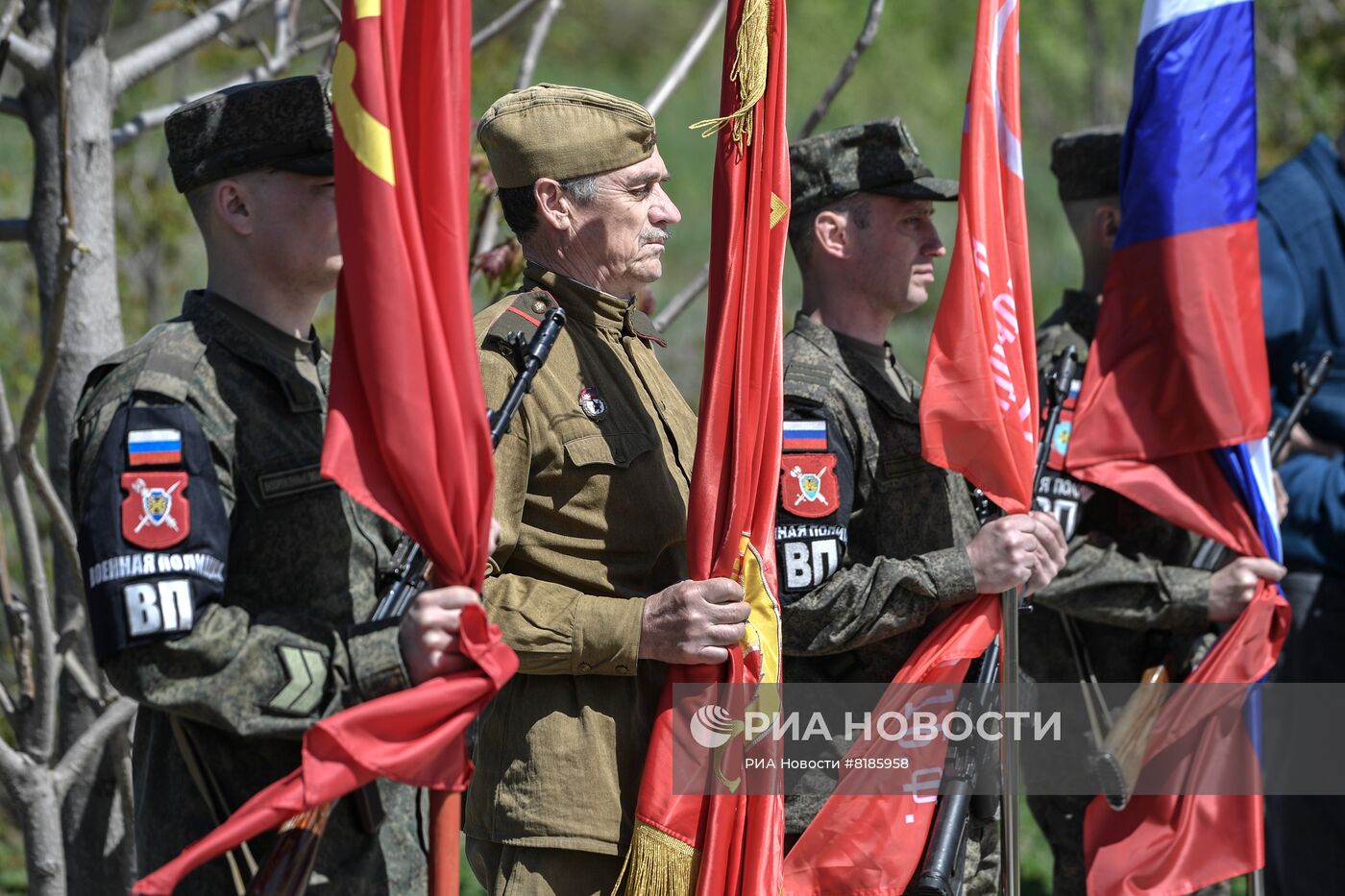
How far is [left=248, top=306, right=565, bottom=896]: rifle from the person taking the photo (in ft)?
8.57

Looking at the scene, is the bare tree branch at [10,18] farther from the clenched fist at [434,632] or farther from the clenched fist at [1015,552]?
the clenched fist at [1015,552]

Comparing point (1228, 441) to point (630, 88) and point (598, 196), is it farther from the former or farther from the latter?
point (630, 88)

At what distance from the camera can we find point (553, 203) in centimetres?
332

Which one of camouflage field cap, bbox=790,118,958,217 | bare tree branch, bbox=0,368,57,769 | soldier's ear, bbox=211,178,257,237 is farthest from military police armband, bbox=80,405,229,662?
camouflage field cap, bbox=790,118,958,217

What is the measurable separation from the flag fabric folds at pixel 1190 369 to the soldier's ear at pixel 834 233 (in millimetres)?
768

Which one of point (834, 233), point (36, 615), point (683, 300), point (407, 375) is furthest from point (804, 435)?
point (36, 615)

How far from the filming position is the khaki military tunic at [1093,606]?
433 centimetres

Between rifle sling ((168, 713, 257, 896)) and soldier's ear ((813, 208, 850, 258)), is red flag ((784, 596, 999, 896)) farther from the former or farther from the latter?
rifle sling ((168, 713, 257, 896))

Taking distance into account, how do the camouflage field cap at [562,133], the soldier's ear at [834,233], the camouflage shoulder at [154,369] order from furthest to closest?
the soldier's ear at [834,233]
the camouflage field cap at [562,133]
the camouflage shoulder at [154,369]

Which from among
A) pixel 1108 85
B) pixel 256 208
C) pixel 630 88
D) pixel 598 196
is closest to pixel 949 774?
pixel 598 196

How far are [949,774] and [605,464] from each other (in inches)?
46.0

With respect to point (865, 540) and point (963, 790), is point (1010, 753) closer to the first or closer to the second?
point (963, 790)

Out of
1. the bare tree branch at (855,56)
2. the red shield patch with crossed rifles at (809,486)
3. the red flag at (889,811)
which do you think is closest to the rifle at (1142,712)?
the red flag at (889,811)

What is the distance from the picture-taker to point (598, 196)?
332 cm
